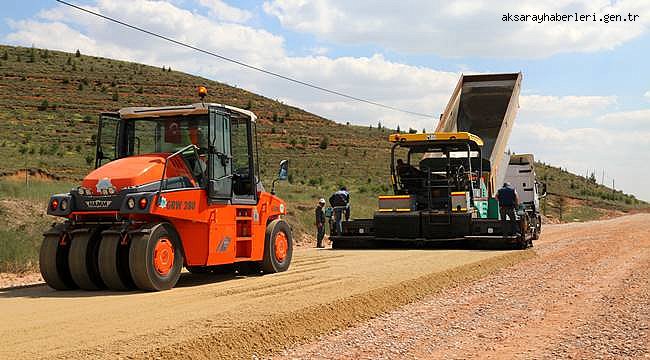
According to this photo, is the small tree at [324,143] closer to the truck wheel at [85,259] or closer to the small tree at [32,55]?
the small tree at [32,55]

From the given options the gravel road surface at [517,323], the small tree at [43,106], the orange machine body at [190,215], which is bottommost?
the gravel road surface at [517,323]

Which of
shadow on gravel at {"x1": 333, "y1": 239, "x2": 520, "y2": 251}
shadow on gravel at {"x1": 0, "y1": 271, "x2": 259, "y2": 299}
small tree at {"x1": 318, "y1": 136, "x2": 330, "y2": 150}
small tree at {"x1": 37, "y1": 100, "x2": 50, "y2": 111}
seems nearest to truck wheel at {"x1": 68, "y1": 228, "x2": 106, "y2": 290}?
shadow on gravel at {"x1": 0, "y1": 271, "x2": 259, "y2": 299}

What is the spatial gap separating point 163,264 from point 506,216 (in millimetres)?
10647

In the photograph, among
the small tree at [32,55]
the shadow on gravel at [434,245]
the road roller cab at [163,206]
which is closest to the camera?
the road roller cab at [163,206]

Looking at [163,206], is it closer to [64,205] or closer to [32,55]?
[64,205]

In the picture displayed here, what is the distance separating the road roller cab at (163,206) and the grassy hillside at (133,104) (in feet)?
37.0

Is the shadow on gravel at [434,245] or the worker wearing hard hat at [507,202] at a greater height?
the worker wearing hard hat at [507,202]

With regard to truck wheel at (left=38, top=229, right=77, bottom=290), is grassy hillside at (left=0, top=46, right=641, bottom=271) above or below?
above

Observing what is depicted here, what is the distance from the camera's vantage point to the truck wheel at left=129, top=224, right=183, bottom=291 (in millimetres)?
9078

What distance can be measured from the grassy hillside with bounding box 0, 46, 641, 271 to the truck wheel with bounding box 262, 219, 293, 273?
10.8 meters

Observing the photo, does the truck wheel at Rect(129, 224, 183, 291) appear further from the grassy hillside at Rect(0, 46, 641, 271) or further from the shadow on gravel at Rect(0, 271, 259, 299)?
the grassy hillside at Rect(0, 46, 641, 271)

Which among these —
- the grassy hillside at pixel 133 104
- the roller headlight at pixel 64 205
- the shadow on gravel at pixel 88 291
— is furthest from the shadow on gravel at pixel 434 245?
the roller headlight at pixel 64 205

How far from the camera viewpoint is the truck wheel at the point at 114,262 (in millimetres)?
9227

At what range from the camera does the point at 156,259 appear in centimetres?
935
